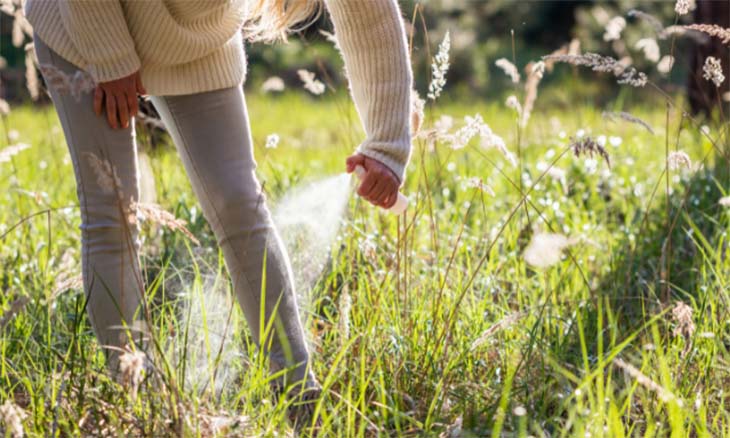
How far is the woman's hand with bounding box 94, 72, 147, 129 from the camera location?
209 cm

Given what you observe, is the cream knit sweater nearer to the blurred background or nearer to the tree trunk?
the tree trunk

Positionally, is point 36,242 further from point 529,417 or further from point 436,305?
point 529,417

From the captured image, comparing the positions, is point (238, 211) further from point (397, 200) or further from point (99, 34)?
point (99, 34)

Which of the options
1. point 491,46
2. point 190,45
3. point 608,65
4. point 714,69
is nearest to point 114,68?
point 190,45

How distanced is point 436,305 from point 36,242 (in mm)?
1747

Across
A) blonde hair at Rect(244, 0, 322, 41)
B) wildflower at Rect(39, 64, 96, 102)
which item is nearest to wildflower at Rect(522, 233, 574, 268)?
blonde hair at Rect(244, 0, 322, 41)

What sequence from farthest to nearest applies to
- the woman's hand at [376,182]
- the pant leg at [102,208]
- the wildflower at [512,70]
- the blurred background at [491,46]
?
the blurred background at [491,46]
the wildflower at [512,70]
the pant leg at [102,208]
the woman's hand at [376,182]

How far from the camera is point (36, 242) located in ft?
11.4

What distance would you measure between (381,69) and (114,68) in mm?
564

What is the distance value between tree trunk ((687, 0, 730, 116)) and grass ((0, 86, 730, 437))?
0.88m

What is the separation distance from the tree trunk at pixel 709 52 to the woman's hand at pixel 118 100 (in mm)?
3351

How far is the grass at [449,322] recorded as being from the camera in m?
1.97

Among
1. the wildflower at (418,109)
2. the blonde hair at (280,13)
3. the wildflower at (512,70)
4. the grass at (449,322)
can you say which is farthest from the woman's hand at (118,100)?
the wildflower at (512,70)

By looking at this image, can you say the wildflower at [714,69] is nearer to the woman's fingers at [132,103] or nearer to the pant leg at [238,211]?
the pant leg at [238,211]
